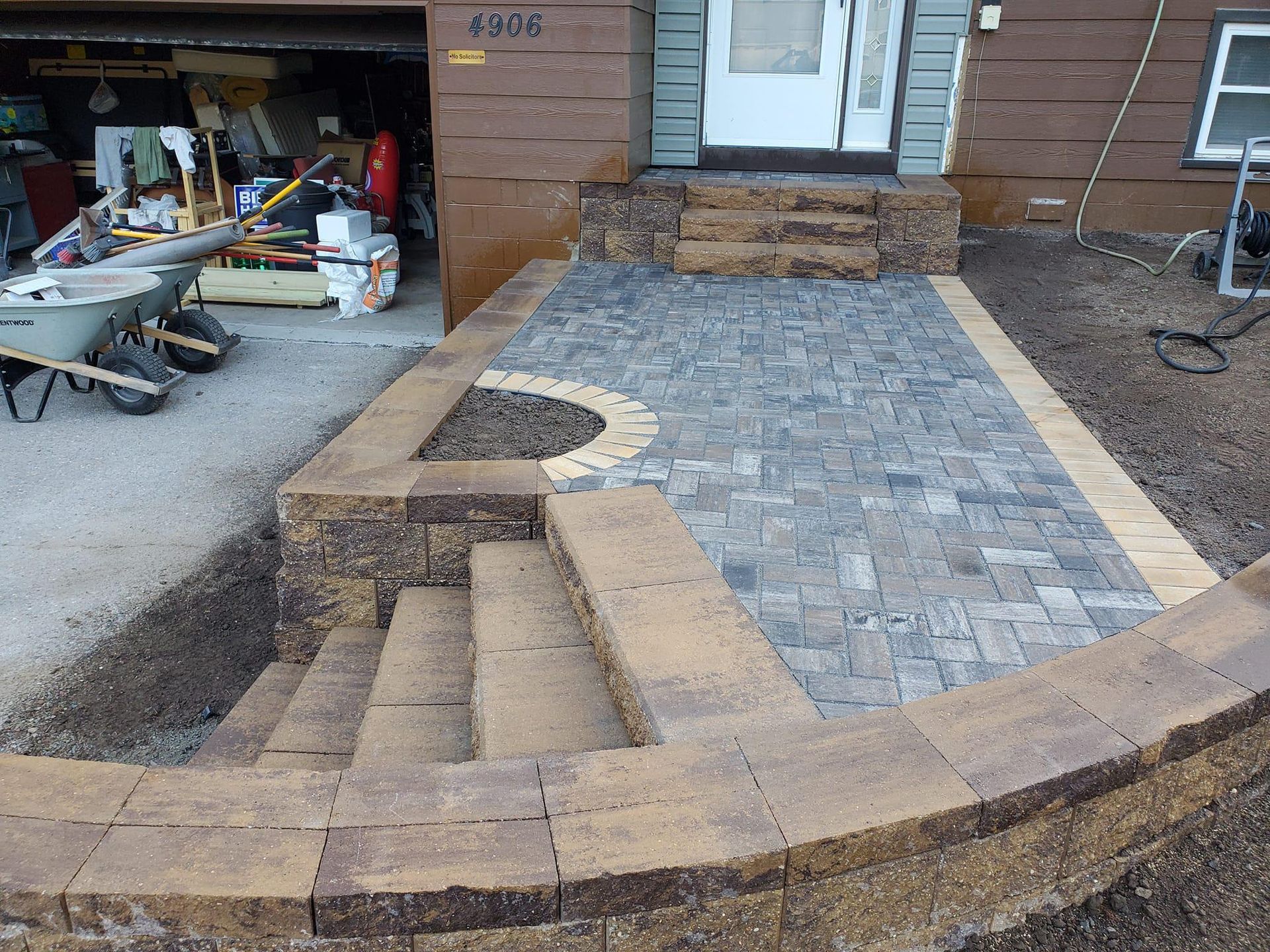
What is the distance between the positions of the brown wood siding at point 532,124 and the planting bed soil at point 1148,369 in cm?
269

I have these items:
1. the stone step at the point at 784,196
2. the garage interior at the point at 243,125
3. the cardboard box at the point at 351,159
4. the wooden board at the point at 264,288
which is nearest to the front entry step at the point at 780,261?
the stone step at the point at 784,196

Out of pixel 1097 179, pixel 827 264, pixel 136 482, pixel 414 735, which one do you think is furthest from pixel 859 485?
pixel 1097 179

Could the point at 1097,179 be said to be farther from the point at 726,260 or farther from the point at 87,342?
the point at 87,342

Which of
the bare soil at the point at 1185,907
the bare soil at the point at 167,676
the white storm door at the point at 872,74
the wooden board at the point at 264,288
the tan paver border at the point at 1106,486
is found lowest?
the bare soil at the point at 167,676

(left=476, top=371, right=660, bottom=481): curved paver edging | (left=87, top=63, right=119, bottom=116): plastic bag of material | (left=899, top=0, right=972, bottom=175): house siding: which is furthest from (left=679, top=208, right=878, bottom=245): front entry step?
(left=87, top=63, right=119, bottom=116): plastic bag of material

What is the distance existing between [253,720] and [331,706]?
0.33 m

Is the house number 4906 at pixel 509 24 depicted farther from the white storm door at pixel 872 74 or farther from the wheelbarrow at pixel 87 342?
the wheelbarrow at pixel 87 342

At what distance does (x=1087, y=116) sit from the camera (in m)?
7.14

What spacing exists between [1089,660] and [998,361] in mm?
2771

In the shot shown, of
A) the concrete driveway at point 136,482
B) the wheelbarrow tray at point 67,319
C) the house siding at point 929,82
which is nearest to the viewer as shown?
the concrete driveway at point 136,482

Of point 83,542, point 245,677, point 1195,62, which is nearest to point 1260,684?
point 245,677

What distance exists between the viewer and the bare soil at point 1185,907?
2137 millimetres

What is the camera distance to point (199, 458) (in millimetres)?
5406

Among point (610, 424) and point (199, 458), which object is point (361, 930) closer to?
point (610, 424)
